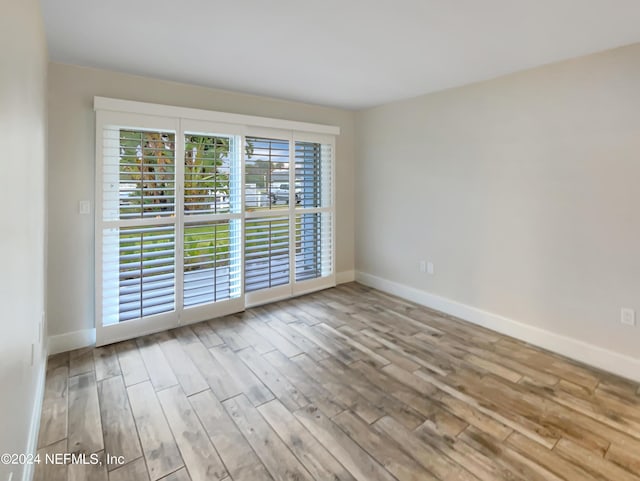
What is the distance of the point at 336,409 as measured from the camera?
2.15 metres

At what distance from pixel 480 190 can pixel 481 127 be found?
2.01 ft

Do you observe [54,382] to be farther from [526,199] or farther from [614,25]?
[614,25]

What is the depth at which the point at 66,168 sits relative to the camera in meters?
2.86

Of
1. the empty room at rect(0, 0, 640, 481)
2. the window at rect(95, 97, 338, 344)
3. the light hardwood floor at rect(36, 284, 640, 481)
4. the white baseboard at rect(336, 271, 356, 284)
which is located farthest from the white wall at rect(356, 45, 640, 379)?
the window at rect(95, 97, 338, 344)

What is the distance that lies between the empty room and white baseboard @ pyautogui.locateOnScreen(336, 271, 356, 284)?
1.35ft

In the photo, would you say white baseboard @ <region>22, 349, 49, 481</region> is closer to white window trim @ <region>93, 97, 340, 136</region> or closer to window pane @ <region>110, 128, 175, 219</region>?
window pane @ <region>110, 128, 175, 219</region>

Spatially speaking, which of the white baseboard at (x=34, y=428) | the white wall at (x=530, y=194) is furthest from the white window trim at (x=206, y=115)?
the white baseboard at (x=34, y=428)

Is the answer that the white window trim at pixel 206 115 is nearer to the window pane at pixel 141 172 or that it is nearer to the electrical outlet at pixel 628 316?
the window pane at pixel 141 172

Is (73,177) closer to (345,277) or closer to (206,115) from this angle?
(206,115)

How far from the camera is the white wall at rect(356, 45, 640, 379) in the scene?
2527 mm

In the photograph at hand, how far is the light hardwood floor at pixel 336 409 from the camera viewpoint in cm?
171

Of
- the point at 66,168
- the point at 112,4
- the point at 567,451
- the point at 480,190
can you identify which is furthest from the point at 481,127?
the point at 66,168

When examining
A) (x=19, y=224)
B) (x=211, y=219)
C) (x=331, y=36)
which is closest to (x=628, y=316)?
(x=331, y=36)

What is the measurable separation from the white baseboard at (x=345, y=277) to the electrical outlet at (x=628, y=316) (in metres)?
3.02
